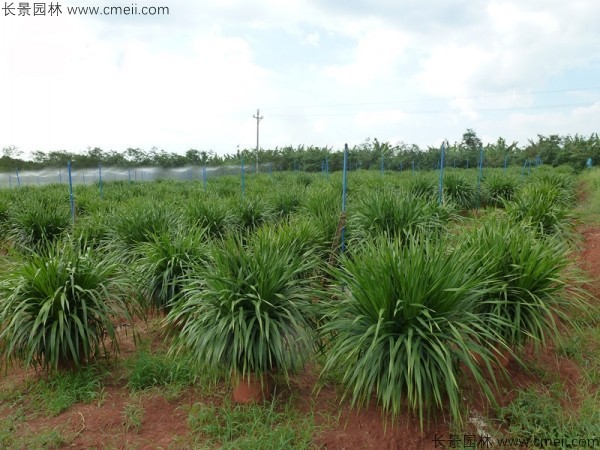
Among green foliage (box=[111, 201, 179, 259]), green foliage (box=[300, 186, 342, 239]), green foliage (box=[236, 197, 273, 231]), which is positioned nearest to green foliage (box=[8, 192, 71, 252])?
green foliage (box=[111, 201, 179, 259])

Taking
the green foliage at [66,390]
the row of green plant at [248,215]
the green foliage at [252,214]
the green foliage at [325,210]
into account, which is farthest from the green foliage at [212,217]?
the green foliage at [66,390]

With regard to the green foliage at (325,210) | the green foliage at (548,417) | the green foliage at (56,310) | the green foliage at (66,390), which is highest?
the green foliage at (325,210)

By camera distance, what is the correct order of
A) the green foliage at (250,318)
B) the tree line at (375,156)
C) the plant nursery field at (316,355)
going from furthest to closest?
1. the tree line at (375,156)
2. the green foliage at (250,318)
3. the plant nursery field at (316,355)

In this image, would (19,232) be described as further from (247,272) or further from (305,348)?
(305,348)

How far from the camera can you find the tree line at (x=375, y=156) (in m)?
31.7

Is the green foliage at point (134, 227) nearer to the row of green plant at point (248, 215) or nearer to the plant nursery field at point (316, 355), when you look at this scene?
the row of green plant at point (248, 215)

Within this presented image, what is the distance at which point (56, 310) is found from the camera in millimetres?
3318

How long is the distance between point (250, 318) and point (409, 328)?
44.1 inches

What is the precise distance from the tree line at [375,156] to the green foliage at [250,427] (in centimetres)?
2663

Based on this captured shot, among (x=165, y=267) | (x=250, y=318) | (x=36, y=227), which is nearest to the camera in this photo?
(x=250, y=318)

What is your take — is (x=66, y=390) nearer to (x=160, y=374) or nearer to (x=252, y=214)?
(x=160, y=374)

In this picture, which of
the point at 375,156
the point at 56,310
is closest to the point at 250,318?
the point at 56,310

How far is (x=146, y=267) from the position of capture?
4.40 meters

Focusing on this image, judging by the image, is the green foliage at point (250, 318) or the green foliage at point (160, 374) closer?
the green foliage at point (250, 318)
